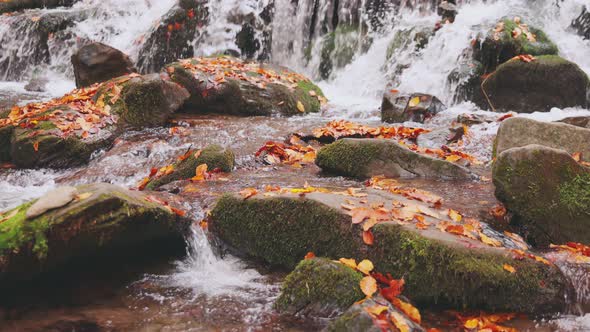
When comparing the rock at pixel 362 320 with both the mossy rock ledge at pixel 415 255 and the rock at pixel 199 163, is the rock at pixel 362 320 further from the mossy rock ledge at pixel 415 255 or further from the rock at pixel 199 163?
the rock at pixel 199 163

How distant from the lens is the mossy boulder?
29.7ft

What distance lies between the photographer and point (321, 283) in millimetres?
3004

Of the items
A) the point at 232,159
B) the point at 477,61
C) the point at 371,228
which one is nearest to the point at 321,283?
the point at 371,228

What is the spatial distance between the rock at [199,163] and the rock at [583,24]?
374 inches

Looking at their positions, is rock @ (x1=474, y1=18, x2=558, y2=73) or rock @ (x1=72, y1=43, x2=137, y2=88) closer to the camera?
rock @ (x1=474, y1=18, x2=558, y2=73)

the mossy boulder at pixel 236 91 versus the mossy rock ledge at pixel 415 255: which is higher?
the mossy boulder at pixel 236 91

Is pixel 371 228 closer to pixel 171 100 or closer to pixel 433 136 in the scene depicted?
pixel 433 136

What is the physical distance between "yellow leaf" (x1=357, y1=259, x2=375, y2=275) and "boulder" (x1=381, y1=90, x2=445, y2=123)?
5716mm

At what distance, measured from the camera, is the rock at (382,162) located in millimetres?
5273

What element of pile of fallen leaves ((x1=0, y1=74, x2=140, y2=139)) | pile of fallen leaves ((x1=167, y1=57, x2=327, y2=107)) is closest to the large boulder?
pile of fallen leaves ((x1=0, y1=74, x2=140, y2=139))

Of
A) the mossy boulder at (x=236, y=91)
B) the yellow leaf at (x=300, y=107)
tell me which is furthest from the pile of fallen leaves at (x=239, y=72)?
the yellow leaf at (x=300, y=107)

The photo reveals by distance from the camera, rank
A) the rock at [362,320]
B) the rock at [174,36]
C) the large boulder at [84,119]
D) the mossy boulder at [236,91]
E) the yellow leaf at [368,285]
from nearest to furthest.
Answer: the rock at [362,320], the yellow leaf at [368,285], the large boulder at [84,119], the mossy boulder at [236,91], the rock at [174,36]

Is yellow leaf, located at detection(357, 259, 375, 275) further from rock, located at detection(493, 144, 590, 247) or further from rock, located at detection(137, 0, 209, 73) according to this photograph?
rock, located at detection(137, 0, 209, 73)

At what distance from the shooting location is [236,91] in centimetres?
916
